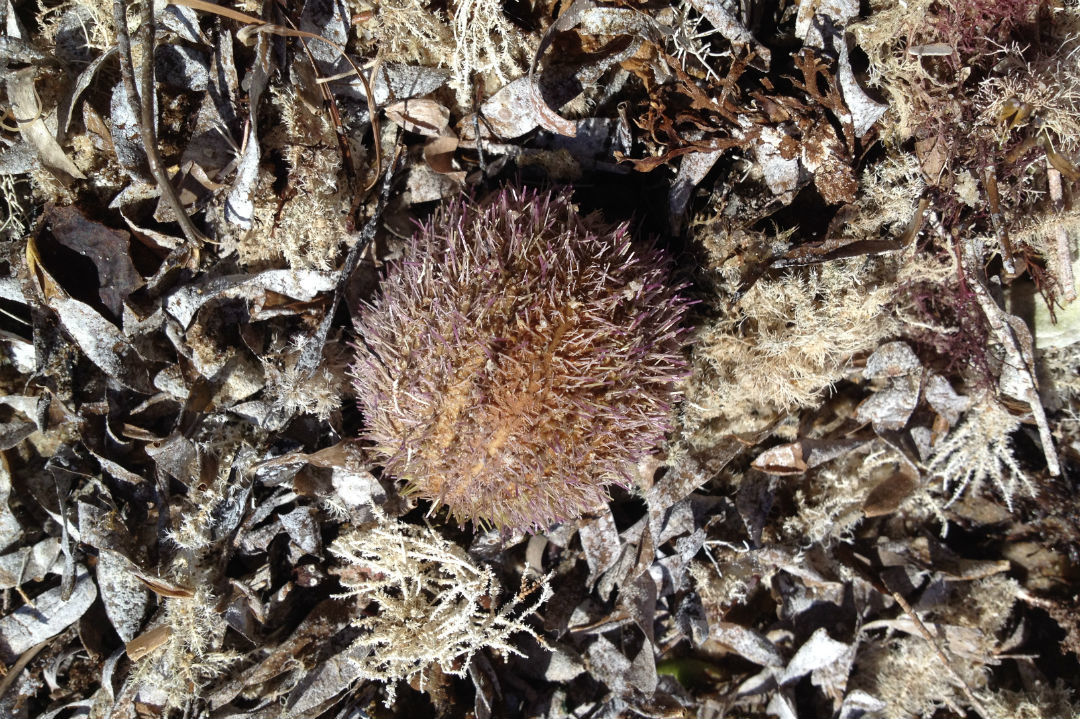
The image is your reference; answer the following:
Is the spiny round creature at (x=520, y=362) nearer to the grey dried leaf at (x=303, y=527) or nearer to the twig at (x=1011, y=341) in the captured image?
the grey dried leaf at (x=303, y=527)

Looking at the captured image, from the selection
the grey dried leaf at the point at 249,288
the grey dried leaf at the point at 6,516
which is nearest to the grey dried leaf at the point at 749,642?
the grey dried leaf at the point at 249,288

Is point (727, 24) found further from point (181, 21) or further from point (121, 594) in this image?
point (121, 594)

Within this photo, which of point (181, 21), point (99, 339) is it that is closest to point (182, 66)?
point (181, 21)

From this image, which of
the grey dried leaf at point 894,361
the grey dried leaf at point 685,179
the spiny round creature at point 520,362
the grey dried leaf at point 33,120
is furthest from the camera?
the grey dried leaf at point 894,361

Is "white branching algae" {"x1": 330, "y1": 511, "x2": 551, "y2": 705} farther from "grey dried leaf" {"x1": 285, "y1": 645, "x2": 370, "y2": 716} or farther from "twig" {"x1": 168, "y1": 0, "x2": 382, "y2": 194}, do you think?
"twig" {"x1": 168, "y1": 0, "x2": 382, "y2": 194}

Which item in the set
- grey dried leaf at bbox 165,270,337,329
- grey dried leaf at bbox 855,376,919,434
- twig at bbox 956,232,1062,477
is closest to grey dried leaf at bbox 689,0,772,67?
twig at bbox 956,232,1062,477

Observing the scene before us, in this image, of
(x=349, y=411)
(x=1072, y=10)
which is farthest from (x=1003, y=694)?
(x=349, y=411)
